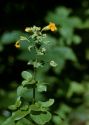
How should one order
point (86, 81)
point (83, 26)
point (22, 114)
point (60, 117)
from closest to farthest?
point (22, 114), point (60, 117), point (83, 26), point (86, 81)

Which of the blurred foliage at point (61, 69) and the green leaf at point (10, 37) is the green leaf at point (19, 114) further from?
the green leaf at point (10, 37)

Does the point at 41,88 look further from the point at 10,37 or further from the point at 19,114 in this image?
the point at 10,37

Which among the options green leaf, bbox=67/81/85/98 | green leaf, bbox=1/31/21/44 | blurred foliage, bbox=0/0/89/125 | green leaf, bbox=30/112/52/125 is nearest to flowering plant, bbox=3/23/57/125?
green leaf, bbox=30/112/52/125

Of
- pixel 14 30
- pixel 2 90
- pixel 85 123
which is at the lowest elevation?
pixel 85 123

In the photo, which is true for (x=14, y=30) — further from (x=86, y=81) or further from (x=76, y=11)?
(x=86, y=81)

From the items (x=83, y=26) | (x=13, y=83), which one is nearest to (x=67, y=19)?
(x=83, y=26)
